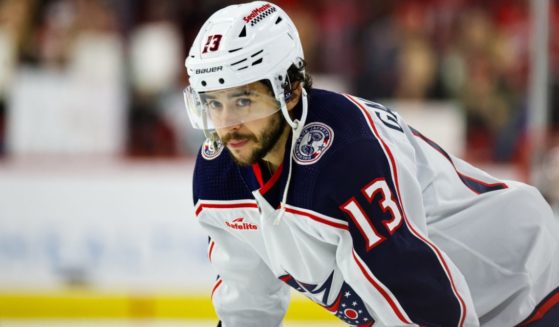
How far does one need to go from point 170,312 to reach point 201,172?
2.50 metres

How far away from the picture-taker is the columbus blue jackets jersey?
1.91m

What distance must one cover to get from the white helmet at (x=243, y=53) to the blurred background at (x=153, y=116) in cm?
234

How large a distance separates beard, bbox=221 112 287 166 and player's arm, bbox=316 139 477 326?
0.16 m

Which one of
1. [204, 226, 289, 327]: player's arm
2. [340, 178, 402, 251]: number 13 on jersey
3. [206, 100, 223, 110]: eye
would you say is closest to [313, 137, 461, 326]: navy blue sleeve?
[340, 178, 402, 251]: number 13 on jersey

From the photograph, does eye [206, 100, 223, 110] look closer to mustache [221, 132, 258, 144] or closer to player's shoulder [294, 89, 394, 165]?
mustache [221, 132, 258, 144]

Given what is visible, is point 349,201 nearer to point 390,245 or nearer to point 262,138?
point 390,245

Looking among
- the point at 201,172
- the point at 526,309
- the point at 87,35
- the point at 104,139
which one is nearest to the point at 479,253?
the point at 526,309

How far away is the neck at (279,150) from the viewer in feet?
6.75

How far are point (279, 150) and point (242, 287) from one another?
423 millimetres

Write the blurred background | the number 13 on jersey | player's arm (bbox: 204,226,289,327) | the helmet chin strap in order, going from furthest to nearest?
the blurred background → player's arm (bbox: 204,226,289,327) → the helmet chin strap → the number 13 on jersey

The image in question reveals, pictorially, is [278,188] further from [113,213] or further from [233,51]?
[113,213]

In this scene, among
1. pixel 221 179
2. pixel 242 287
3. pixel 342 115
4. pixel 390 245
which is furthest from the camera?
pixel 242 287

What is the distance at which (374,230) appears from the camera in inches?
74.7

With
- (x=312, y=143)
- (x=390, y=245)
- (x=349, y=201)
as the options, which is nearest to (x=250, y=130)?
(x=312, y=143)
